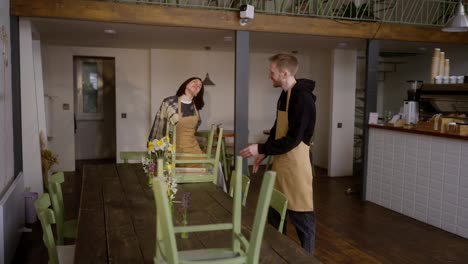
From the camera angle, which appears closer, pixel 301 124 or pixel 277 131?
pixel 301 124

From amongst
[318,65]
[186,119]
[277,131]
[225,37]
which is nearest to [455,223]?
[277,131]

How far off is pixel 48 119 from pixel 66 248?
16.7ft

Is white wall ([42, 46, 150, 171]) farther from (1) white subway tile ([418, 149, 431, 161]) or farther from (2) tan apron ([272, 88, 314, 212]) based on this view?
(2) tan apron ([272, 88, 314, 212])

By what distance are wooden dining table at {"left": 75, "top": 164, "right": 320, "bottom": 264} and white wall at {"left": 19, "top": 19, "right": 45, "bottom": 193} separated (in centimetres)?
214

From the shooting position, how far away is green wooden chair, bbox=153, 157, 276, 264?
1.24m

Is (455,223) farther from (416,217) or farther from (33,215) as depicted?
(33,215)

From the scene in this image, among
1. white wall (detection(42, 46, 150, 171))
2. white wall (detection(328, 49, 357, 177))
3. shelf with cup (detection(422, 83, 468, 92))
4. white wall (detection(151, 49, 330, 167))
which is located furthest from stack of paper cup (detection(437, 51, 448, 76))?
white wall (detection(42, 46, 150, 171))

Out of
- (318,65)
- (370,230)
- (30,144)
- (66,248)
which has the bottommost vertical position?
(370,230)

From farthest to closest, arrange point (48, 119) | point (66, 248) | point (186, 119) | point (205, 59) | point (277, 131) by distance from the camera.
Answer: point (205, 59) < point (48, 119) < point (186, 119) < point (277, 131) < point (66, 248)

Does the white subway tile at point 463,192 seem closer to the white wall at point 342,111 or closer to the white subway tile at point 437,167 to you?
the white subway tile at point 437,167

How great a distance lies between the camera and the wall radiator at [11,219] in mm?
3248

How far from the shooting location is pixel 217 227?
1513 millimetres

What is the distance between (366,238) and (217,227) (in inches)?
A: 130

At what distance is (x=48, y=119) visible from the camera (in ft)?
23.4
